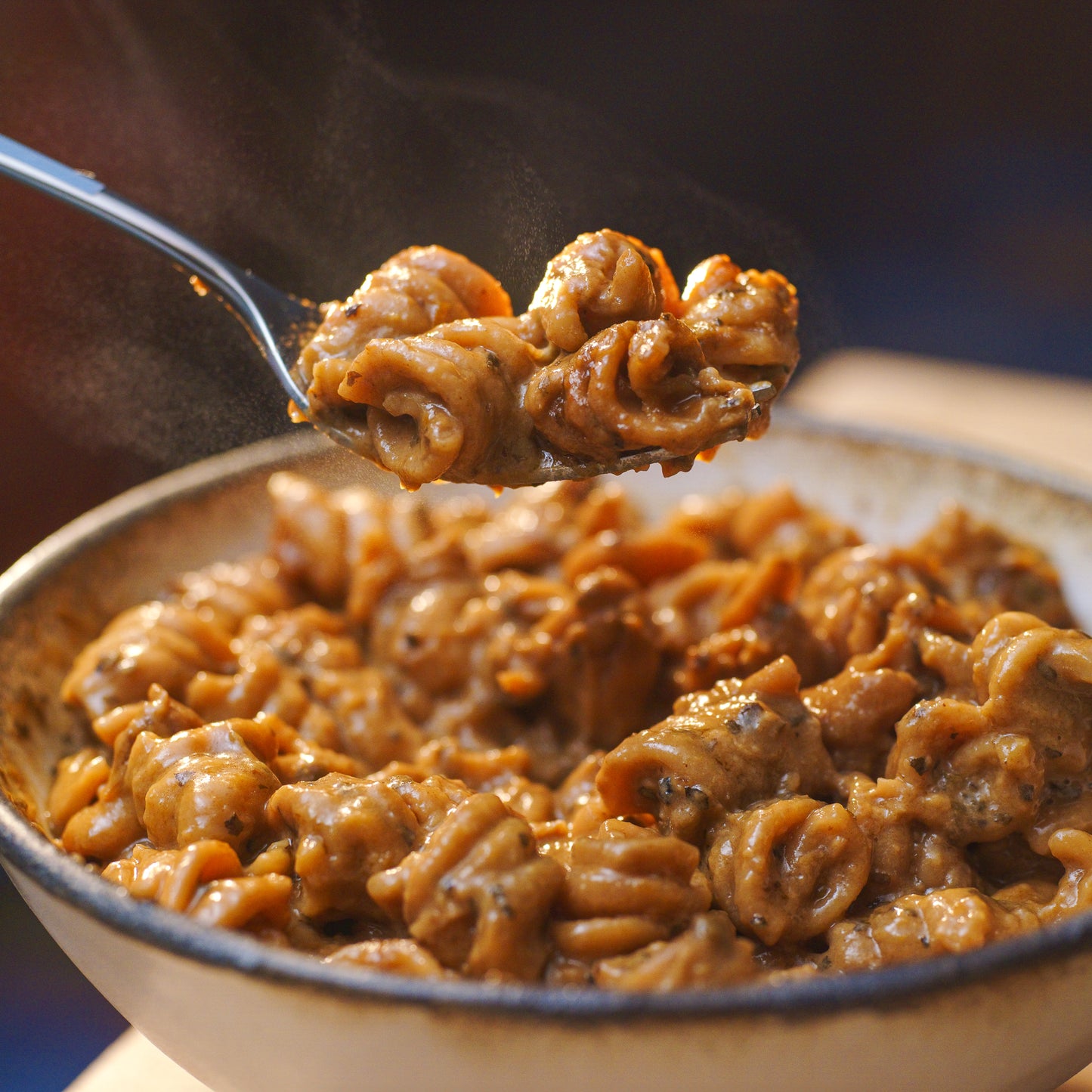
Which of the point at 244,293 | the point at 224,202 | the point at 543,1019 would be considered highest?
the point at 224,202

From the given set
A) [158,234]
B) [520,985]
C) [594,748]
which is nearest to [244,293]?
[158,234]

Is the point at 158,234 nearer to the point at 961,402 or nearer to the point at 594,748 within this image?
the point at 594,748

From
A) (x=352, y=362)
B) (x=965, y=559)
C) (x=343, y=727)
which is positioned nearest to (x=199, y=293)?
(x=352, y=362)

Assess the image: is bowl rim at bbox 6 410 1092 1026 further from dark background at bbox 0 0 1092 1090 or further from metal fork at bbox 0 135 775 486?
dark background at bbox 0 0 1092 1090

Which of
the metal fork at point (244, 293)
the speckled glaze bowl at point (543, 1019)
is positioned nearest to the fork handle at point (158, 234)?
the metal fork at point (244, 293)

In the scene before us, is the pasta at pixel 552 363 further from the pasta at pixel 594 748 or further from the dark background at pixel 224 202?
the dark background at pixel 224 202

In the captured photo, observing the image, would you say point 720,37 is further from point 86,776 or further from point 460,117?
point 86,776

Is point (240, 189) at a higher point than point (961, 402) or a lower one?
lower
